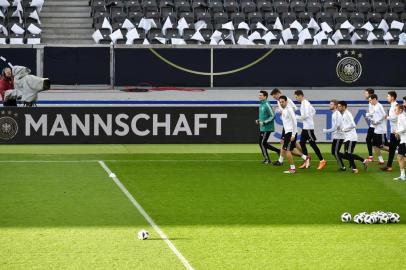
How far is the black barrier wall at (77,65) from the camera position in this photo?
33250mm

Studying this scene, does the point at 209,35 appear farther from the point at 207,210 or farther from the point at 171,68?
the point at 207,210

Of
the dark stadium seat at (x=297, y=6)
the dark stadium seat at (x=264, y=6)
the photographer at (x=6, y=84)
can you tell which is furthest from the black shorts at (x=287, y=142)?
the dark stadium seat at (x=297, y=6)

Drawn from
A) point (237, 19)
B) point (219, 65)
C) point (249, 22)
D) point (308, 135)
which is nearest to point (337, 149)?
point (308, 135)

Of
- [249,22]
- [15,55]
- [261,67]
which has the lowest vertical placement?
[261,67]

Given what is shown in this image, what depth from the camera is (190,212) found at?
18.8m

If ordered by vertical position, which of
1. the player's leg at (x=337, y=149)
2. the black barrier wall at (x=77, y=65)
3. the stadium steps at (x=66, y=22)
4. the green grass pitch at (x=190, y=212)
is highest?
the stadium steps at (x=66, y=22)

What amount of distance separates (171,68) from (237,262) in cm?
2050

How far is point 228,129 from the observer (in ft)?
101

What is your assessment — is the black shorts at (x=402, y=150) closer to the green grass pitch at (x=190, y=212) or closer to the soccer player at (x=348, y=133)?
the green grass pitch at (x=190, y=212)

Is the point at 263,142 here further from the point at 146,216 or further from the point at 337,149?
the point at 146,216

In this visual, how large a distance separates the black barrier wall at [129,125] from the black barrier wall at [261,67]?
3.67m

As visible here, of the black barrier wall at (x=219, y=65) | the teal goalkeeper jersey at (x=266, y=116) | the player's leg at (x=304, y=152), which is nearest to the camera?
the player's leg at (x=304, y=152)

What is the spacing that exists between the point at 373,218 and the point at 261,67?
1723cm

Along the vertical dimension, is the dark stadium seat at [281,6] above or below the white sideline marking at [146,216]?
above
